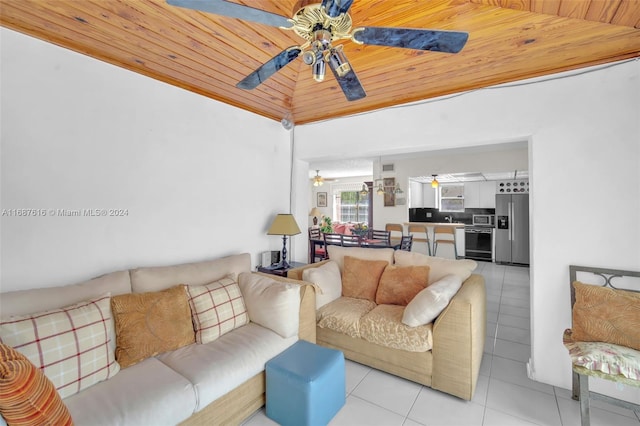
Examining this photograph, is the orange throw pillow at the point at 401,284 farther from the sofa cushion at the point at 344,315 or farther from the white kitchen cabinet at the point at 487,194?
the white kitchen cabinet at the point at 487,194

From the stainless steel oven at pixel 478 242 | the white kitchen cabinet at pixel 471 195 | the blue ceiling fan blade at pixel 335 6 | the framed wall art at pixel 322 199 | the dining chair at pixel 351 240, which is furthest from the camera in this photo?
the framed wall art at pixel 322 199

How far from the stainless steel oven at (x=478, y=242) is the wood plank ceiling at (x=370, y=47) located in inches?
196

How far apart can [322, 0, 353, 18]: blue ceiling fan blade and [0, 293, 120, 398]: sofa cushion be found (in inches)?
76.0

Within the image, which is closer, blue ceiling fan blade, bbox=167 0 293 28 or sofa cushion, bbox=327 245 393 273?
blue ceiling fan blade, bbox=167 0 293 28

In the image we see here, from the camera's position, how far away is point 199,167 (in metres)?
2.59

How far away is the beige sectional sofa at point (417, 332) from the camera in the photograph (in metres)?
1.92

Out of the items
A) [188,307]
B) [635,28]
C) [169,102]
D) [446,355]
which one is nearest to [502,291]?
[446,355]

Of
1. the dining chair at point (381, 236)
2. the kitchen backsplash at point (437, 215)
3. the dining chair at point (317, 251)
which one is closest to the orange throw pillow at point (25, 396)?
the dining chair at point (317, 251)

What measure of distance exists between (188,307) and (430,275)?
2.03m

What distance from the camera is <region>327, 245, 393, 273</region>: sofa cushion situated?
9.36ft

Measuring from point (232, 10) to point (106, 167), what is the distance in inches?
62.4

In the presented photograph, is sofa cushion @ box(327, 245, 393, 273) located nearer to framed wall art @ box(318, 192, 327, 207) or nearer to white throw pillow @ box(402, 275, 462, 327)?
white throw pillow @ box(402, 275, 462, 327)

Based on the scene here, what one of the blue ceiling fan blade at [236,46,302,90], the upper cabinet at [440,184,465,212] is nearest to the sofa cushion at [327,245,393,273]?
the blue ceiling fan blade at [236,46,302,90]

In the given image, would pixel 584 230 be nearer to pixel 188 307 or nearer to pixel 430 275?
pixel 430 275
